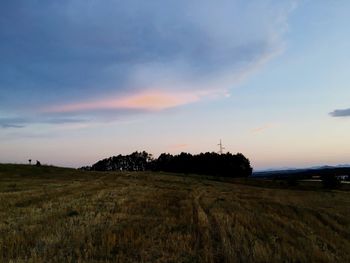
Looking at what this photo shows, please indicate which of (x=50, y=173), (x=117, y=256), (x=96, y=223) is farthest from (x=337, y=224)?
(x=50, y=173)

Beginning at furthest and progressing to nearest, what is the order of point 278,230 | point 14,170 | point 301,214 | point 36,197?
1. point 14,170
2. point 36,197
3. point 301,214
4. point 278,230

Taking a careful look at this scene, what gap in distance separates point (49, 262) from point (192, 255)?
379 cm

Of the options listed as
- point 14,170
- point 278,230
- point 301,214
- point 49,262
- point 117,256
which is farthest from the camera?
point 14,170

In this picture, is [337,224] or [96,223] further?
[337,224]

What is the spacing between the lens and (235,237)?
1524cm

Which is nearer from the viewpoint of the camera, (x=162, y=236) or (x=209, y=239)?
(x=209, y=239)

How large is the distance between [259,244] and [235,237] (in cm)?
136

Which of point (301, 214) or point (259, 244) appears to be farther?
point (301, 214)

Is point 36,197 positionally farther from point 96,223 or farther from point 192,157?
point 192,157

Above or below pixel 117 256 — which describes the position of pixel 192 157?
above

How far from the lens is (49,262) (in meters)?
11.1

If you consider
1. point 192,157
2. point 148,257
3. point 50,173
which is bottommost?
point 148,257

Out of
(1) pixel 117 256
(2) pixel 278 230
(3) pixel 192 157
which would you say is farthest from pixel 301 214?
(3) pixel 192 157

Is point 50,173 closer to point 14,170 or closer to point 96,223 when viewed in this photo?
point 14,170
